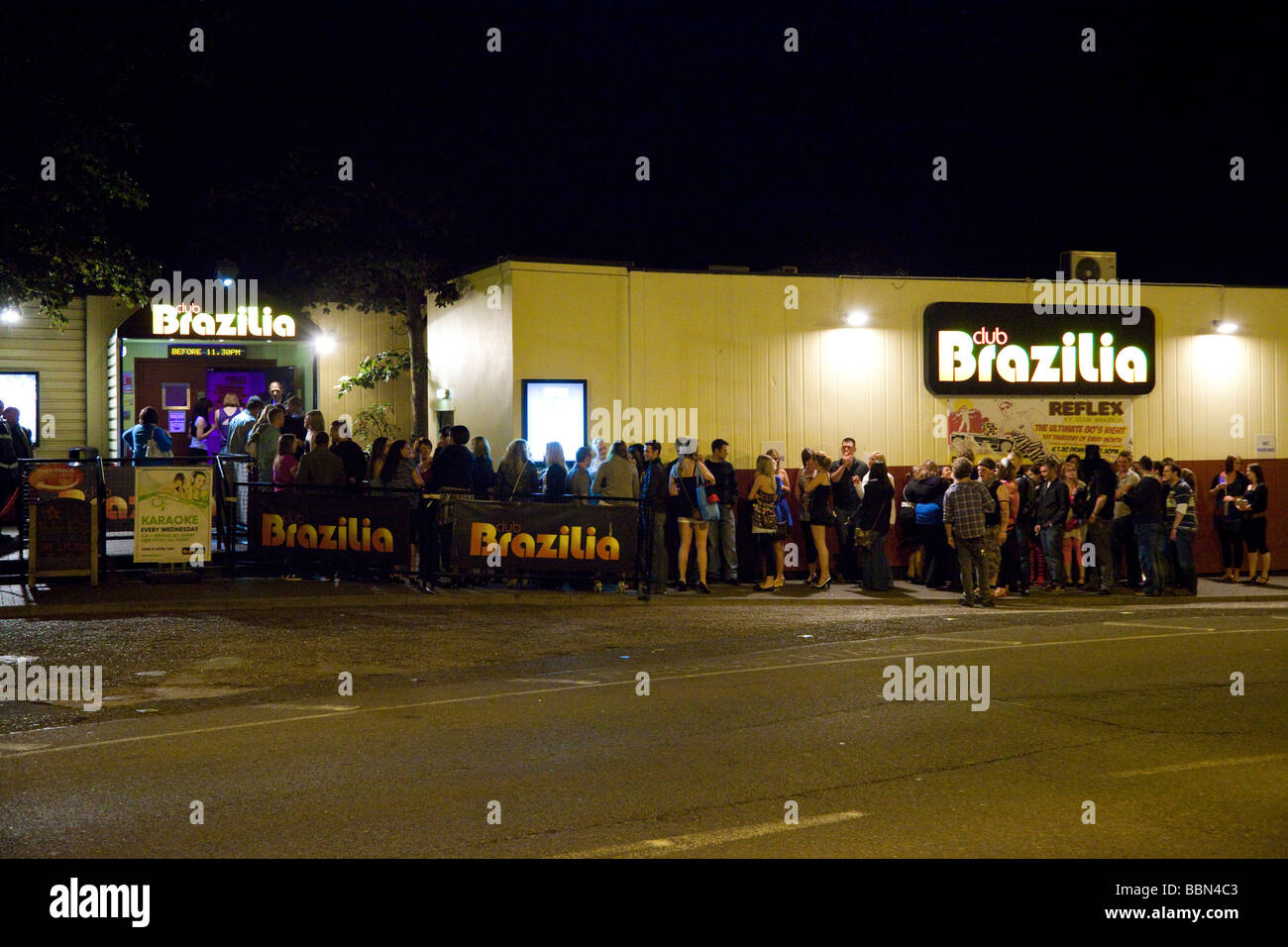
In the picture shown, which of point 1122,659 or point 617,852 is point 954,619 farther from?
point 617,852

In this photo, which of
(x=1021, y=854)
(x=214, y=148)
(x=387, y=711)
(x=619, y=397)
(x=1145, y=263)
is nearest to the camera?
(x=1021, y=854)

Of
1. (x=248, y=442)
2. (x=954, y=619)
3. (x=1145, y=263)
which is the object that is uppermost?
(x=1145, y=263)

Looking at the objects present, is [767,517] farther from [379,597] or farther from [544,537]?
[379,597]

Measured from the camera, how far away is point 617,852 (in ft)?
18.9

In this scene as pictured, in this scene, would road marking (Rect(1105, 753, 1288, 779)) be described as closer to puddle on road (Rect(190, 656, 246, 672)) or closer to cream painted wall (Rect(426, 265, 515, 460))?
puddle on road (Rect(190, 656, 246, 672))

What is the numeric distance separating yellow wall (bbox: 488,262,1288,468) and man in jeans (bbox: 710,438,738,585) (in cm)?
194

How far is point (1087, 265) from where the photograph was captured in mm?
21797

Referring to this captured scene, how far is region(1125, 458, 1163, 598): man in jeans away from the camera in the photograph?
1792 centimetres

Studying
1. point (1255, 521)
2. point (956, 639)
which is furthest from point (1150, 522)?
point (956, 639)

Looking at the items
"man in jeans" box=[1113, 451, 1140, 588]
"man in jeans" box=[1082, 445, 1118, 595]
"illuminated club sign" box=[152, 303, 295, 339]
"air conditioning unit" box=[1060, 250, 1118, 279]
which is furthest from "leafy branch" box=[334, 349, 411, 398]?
"man in jeans" box=[1113, 451, 1140, 588]

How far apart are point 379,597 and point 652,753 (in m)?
7.92

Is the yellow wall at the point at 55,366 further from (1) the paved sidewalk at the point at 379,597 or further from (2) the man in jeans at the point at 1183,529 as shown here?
(2) the man in jeans at the point at 1183,529

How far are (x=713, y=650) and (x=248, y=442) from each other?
898cm
